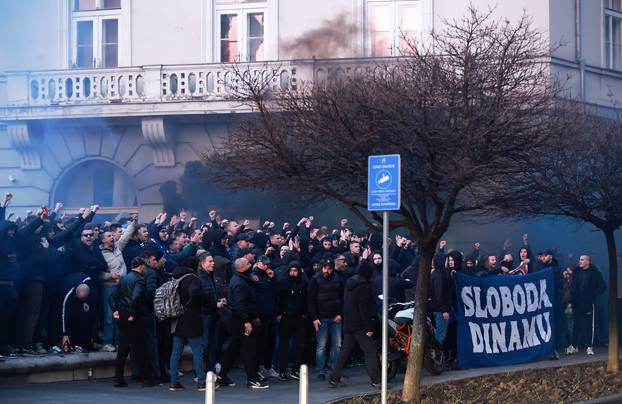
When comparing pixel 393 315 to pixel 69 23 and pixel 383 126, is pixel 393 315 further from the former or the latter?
pixel 69 23

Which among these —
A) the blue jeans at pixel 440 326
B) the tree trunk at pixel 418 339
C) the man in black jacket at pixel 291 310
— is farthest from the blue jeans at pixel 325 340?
the blue jeans at pixel 440 326

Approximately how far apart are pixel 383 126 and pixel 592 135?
600cm

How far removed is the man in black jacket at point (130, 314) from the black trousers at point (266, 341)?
1.85 meters

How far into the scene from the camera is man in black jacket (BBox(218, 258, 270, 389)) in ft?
57.1

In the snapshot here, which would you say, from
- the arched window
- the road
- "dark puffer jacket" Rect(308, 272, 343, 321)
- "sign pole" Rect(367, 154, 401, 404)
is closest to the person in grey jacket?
the road

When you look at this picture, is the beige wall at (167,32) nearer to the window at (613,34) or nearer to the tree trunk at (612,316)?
the window at (613,34)

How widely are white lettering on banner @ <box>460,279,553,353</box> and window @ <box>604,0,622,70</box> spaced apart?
11.8m

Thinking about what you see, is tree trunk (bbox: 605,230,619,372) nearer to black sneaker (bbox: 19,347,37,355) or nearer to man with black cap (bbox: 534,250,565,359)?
man with black cap (bbox: 534,250,565,359)

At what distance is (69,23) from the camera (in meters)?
31.8

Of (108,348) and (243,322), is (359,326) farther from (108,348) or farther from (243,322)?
(108,348)

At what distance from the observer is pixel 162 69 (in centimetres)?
3009

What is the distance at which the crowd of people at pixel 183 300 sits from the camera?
55.0ft

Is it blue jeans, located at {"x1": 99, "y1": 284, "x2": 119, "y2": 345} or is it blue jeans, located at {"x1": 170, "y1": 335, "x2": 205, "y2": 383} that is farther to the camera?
blue jeans, located at {"x1": 99, "y1": 284, "x2": 119, "y2": 345}

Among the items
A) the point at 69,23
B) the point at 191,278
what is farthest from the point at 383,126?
the point at 69,23
